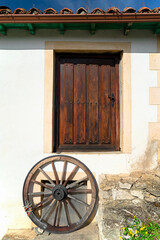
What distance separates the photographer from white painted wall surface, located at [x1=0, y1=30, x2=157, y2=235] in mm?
2520

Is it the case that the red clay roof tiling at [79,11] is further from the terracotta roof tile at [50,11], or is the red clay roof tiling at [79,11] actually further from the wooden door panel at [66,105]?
the wooden door panel at [66,105]

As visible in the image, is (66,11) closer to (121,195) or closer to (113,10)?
(113,10)

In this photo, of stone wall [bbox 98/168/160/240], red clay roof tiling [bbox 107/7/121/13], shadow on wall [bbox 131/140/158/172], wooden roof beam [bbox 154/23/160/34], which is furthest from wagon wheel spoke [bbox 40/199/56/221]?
wooden roof beam [bbox 154/23/160/34]

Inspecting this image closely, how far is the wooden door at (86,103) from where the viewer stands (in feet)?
8.94

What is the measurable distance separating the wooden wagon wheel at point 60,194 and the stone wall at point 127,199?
0.86 feet

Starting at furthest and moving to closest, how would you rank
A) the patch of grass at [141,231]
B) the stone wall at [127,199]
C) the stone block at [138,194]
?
the stone block at [138,194], the stone wall at [127,199], the patch of grass at [141,231]

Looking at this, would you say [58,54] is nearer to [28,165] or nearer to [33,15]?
[33,15]

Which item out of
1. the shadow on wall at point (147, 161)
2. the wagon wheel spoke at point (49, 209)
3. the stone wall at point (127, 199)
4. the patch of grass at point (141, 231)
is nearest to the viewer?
the patch of grass at point (141, 231)

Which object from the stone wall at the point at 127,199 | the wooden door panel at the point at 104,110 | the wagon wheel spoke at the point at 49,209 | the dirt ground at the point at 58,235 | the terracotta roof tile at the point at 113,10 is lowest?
the dirt ground at the point at 58,235

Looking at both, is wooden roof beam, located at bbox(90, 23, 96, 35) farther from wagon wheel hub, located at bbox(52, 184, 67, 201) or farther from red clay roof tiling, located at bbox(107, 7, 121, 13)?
wagon wheel hub, located at bbox(52, 184, 67, 201)

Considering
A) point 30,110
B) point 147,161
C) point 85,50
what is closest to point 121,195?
point 147,161

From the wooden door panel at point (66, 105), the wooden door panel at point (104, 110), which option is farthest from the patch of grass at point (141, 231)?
the wooden door panel at point (66, 105)

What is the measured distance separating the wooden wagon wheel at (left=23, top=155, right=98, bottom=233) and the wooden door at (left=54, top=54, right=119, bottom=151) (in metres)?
0.40

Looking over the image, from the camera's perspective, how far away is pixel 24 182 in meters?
2.46
